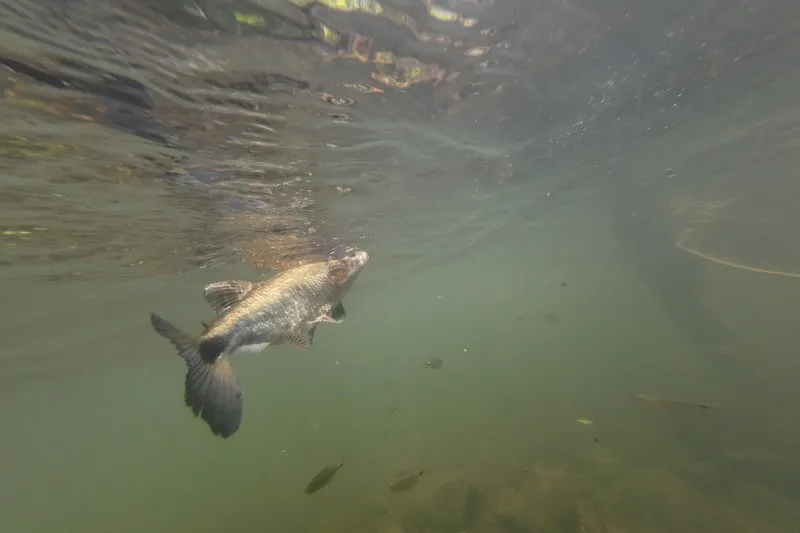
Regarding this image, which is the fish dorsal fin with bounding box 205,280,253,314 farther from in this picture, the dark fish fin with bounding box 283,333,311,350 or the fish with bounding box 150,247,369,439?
the dark fish fin with bounding box 283,333,311,350

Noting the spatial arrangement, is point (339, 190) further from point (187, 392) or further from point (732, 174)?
point (732, 174)

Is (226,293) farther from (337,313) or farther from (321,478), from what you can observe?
(321,478)

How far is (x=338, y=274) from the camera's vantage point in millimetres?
4668

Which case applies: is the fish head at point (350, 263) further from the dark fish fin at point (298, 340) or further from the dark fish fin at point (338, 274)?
the dark fish fin at point (298, 340)

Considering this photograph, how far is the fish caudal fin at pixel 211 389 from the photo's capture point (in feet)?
10.2

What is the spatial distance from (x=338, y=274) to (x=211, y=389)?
6.24 ft

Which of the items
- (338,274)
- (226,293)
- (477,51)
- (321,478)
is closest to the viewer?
(226,293)

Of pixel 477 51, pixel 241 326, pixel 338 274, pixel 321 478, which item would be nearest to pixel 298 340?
pixel 241 326

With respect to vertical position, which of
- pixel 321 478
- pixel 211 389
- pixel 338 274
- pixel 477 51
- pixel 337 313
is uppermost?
pixel 477 51

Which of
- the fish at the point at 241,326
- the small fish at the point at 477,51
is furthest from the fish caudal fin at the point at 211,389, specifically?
the small fish at the point at 477,51

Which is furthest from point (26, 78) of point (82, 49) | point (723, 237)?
point (723, 237)

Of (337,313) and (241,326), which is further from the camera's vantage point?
(337,313)

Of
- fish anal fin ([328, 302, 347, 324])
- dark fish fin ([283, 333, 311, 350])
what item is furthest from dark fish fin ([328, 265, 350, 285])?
dark fish fin ([283, 333, 311, 350])

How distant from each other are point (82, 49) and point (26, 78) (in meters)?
1.17
